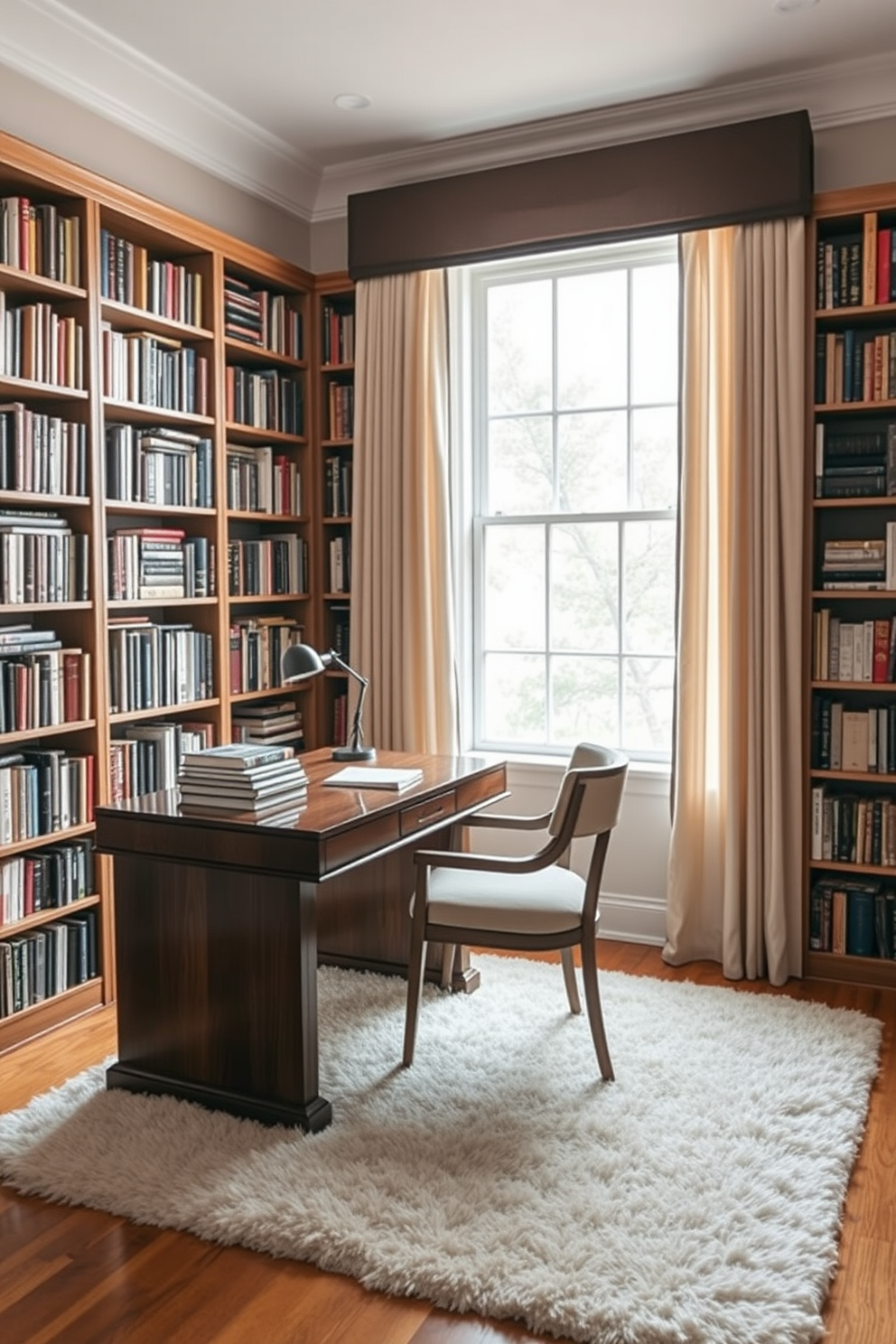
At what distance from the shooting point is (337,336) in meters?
4.65

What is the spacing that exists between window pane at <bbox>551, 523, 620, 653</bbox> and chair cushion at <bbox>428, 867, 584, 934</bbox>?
1.49m

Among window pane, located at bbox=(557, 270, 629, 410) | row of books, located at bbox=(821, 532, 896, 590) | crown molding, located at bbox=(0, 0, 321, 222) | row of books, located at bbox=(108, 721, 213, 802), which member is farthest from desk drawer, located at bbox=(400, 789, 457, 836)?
crown molding, located at bbox=(0, 0, 321, 222)

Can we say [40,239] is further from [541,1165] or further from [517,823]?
[541,1165]

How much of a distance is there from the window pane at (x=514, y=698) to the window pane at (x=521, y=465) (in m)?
0.62

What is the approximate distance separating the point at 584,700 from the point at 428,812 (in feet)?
4.91

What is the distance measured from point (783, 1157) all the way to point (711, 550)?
2105 millimetres

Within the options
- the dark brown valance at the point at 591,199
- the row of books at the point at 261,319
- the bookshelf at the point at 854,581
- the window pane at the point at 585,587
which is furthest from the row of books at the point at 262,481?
the bookshelf at the point at 854,581

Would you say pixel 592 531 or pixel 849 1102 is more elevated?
pixel 592 531

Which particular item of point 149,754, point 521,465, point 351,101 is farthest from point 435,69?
point 149,754

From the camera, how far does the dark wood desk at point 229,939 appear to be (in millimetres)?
2674

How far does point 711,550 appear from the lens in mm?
3979

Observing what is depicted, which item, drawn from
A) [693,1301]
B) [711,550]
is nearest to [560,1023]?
[693,1301]

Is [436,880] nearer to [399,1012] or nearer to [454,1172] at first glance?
[399,1012]

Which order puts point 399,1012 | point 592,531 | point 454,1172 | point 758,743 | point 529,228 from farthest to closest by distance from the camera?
point 592,531 → point 529,228 → point 758,743 → point 399,1012 → point 454,1172
